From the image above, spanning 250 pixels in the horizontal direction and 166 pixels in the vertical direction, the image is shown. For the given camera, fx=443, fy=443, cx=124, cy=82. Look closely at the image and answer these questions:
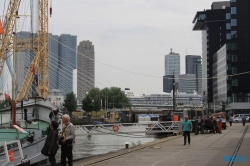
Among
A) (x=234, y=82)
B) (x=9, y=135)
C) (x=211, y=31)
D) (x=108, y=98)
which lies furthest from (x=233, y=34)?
(x=9, y=135)

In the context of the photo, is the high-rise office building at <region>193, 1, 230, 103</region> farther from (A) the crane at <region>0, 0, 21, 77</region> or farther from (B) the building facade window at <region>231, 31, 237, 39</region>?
(A) the crane at <region>0, 0, 21, 77</region>

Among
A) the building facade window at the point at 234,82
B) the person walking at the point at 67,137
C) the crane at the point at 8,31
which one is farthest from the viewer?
the building facade window at the point at 234,82

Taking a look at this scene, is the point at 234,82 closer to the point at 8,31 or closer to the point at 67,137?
the point at 8,31

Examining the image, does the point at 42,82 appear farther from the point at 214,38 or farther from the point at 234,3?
the point at 214,38

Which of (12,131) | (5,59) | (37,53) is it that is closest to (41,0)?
(37,53)

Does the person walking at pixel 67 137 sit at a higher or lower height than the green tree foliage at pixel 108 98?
lower

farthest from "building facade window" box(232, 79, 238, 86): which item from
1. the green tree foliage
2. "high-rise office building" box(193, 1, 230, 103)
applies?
the green tree foliage

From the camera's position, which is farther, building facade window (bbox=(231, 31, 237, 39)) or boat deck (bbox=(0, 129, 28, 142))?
building facade window (bbox=(231, 31, 237, 39))

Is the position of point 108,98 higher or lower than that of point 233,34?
lower

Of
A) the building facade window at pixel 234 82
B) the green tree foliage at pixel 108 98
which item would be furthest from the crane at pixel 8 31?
the green tree foliage at pixel 108 98

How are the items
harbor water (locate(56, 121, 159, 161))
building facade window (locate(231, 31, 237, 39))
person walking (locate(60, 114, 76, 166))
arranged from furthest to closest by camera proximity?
building facade window (locate(231, 31, 237, 39)), harbor water (locate(56, 121, 159, 161)), person walking (locate(60, 114, 76, 166))

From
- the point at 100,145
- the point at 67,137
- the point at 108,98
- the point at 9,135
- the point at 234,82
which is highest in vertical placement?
the point at 234,82

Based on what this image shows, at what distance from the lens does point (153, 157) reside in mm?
18844

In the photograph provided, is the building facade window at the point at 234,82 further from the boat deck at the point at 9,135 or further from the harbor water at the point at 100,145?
the boat deck at the point at 9,135
